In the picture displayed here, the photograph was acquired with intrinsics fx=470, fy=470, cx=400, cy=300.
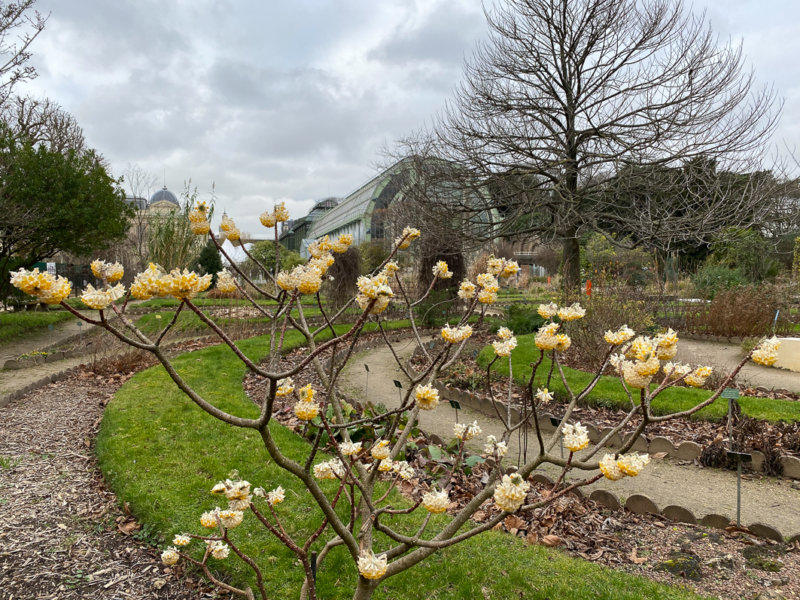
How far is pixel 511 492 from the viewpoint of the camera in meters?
1.28

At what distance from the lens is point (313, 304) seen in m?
17.2

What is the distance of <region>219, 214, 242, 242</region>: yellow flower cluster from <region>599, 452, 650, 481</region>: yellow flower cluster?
5.04 ft

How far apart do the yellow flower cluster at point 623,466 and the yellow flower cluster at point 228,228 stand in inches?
60.5

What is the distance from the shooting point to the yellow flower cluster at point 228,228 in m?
1.86

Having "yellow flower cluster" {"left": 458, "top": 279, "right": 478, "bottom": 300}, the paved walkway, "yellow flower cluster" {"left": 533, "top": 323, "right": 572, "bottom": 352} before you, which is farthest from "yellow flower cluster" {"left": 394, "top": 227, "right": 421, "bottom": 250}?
the paved walkway

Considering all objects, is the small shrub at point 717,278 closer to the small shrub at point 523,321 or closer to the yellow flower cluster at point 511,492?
the small shrub at point 523,321

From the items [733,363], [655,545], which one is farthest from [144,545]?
[733,363]

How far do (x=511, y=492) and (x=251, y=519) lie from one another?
98.0 inches

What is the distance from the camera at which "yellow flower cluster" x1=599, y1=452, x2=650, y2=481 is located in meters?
1.24

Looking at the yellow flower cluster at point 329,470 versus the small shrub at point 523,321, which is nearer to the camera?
the yellow flower cluster at point 329,470

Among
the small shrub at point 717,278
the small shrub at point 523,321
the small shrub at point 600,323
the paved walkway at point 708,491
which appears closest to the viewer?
the paved walkway at point 708,491

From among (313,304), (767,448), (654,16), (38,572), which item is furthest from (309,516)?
(313,304)

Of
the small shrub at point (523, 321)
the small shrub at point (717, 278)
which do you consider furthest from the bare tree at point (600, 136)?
the small shrub at point (717, 278)

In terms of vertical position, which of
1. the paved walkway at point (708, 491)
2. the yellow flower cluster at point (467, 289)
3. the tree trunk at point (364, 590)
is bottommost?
the paved walkway at point (708, 491)
